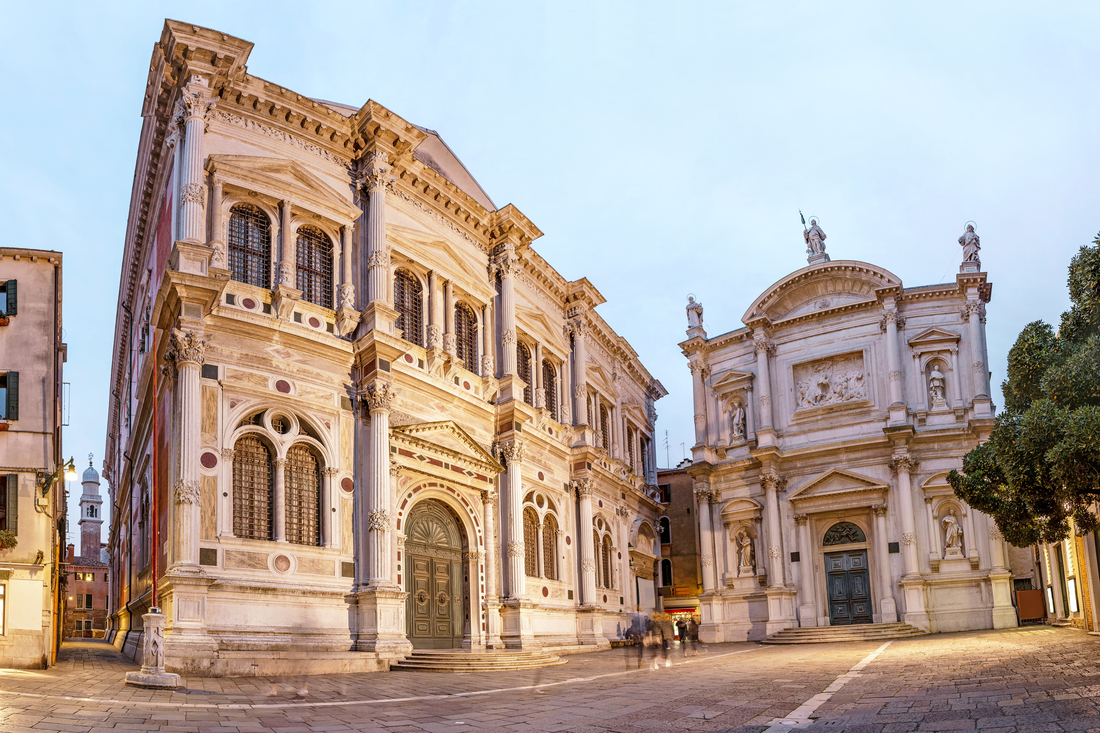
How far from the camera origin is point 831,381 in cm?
3456

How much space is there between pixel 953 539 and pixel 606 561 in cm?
1183

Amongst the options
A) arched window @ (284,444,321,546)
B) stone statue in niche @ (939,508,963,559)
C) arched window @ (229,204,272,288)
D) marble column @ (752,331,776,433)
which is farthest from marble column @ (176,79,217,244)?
stone statue in niche @ (939,508,963,559)

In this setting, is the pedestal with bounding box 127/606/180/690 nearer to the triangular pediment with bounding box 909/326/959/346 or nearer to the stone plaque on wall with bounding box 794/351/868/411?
the stone plaque on wall with bounding box 794/351/868/411

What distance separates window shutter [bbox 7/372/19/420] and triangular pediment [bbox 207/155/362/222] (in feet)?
23.3

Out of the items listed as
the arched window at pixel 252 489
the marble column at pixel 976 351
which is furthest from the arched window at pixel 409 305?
the marble column at pixel 976 351

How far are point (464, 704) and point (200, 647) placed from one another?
6004mm

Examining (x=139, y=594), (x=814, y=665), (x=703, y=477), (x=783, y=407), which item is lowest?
(x=814, y=665)

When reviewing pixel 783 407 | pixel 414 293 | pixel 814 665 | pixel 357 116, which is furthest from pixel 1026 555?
pixel 357 116

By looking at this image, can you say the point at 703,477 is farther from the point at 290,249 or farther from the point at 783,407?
the point at 290,249

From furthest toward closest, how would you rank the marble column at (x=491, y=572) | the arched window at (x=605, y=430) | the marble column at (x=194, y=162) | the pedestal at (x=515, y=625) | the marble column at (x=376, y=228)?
the arched window at (x=605, y=430) < the pedestal at (x=515, y=625) < the marble column at (x=491, y=572) < the marble column at (x=376, y=228) < the marble column at (x=194, y=162)

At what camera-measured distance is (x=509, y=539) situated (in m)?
24.7

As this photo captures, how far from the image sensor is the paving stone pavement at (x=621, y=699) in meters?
9.51

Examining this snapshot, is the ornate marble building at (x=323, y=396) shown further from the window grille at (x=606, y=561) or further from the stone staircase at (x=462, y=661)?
the window grille at (x=606, y=561)

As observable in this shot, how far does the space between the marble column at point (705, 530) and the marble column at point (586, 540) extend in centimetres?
624
